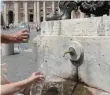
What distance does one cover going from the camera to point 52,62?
4598 millimetres

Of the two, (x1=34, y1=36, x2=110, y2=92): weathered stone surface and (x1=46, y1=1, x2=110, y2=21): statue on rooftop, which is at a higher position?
(x1=46, y1=1, x2=110, y2=21): statue on rooftop

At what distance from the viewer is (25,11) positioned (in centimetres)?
9681

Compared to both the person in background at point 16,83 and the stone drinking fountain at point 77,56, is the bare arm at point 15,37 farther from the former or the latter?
the stone drinking fountain at point 77,56

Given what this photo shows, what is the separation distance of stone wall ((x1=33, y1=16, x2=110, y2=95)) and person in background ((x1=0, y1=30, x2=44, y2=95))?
142 centimetres

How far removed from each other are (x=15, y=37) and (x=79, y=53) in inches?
69.9

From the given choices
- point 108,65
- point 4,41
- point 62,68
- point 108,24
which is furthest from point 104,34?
point 4,41

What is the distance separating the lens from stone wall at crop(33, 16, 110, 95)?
11.5 feet

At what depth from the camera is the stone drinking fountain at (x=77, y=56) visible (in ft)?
11.5

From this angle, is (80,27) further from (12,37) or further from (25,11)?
(25,11)

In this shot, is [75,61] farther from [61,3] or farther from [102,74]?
[61,3]

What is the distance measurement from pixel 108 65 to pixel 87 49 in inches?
16.6

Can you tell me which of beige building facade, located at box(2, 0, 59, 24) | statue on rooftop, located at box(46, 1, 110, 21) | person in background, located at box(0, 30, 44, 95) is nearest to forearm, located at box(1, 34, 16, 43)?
person in background, located at box(0, 30, 44, 95)

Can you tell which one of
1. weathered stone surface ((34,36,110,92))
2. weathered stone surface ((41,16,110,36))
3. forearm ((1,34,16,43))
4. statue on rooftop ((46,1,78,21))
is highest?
statue on rooftop ((46,1,78,21))

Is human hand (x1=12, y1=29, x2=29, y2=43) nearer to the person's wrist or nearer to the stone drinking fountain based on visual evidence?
the person's wrist
